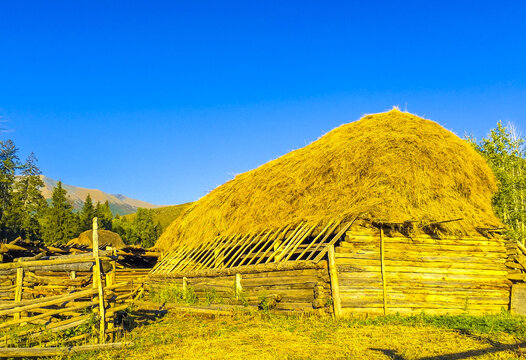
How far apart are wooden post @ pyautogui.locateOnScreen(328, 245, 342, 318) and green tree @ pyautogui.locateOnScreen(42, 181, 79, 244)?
161ft

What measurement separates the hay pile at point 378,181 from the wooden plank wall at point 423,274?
0.76 meters

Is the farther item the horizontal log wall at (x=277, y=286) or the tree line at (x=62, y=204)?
the tree line at (x=62, y=204)

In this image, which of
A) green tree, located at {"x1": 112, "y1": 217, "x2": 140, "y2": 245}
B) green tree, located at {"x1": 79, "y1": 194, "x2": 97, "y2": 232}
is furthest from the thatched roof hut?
green tree, located at {"x1": 112, "y1": 217, "x2": 140, "y2": 245}

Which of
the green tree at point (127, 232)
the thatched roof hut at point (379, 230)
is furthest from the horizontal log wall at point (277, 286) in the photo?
the green tree at point (127, 232)

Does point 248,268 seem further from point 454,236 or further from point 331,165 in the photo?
point 454,236

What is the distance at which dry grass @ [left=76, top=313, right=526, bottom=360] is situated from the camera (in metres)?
8.41

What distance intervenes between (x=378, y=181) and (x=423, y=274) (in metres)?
3.29

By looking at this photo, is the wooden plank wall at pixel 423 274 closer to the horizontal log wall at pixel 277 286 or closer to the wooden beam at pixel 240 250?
the horizontal log wall at pixel 277 286

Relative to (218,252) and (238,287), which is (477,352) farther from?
(218,252)

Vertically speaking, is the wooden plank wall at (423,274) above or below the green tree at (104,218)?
below

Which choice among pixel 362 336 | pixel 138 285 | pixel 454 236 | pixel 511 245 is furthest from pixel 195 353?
pixel 138 285

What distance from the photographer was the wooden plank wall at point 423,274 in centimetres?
1270

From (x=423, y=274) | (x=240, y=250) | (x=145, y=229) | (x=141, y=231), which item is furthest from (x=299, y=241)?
(x=145, y=229)

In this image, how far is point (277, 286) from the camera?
548 inches
